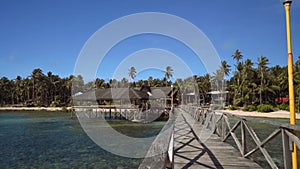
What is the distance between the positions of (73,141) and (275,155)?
11717 millimetres

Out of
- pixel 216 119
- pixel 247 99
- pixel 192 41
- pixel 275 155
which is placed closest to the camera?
pixel 216 119

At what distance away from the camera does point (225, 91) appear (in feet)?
164

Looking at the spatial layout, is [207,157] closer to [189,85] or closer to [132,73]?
[189,85]

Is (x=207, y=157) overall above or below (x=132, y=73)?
below

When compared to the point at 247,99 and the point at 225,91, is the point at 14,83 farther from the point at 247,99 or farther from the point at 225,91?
the point at 247,99

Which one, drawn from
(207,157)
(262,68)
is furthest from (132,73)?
(207,157)

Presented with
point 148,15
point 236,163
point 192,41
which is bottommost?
point 236,163

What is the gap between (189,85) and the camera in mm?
63094

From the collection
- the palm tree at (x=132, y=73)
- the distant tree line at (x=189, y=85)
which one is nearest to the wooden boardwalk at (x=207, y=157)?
the distant tree line at (x=189, y=85)

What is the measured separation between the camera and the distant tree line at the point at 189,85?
40.7 meters

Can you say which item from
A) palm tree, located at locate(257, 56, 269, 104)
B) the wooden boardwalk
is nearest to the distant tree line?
palm tree, located at locate(257, 56, 269, 104)

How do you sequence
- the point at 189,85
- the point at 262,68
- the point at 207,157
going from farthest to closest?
the point at 189,85
the point at 262,68
the point at 207,157

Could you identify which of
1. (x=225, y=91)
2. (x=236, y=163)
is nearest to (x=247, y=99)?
(x=225, y=91)

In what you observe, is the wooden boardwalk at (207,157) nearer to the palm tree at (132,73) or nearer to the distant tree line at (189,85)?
the distant tree line at (189,85)
